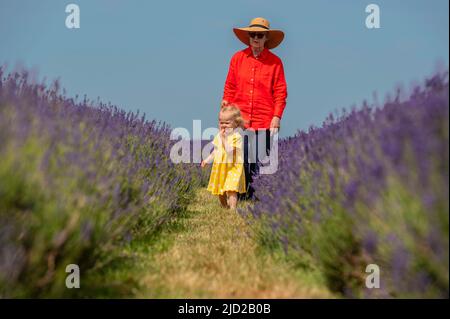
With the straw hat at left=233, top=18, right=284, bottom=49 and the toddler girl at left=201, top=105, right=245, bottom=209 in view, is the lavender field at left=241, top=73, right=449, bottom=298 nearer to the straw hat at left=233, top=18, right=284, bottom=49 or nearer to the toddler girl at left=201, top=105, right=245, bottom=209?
the toddler girl at left=201, top=105, right=245, bottom=209

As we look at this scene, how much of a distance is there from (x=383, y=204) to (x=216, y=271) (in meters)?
1.35

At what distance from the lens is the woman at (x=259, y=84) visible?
709 cm

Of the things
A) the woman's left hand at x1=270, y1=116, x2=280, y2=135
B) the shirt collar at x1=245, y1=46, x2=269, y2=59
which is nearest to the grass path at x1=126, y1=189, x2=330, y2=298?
the woman's left hand at x1=270, y1=116, x2=280, y2=135

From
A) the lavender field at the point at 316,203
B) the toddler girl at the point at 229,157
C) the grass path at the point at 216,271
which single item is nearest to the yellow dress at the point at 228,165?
the toddler girl at the point at 229,157

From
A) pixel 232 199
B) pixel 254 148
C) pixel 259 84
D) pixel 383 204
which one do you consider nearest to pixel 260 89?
pixel 259 84

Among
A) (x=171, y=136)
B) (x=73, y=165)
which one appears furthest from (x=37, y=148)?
(x=171, y=136)

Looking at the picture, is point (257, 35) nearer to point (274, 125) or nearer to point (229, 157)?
point (274, 125)

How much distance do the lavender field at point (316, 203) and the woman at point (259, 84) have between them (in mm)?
3236

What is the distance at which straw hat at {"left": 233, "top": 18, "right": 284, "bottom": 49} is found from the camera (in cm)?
698

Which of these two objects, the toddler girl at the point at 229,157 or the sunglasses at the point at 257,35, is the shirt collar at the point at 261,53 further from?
the toddler girl at the point at 229,157

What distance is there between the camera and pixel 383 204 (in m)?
2.57

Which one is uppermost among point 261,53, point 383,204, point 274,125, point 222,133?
point 261,53

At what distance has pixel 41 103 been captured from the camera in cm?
350
